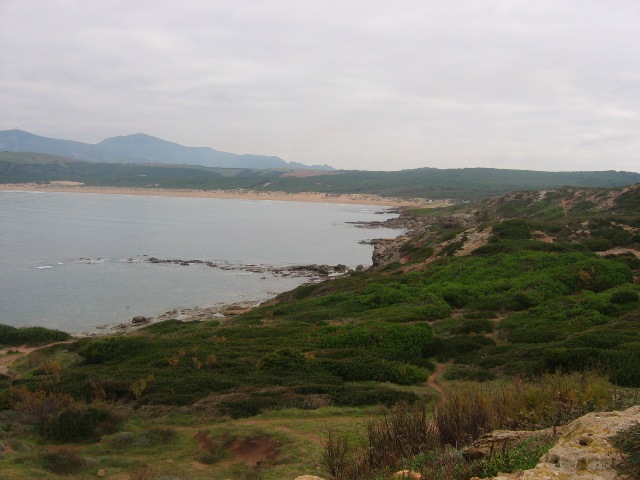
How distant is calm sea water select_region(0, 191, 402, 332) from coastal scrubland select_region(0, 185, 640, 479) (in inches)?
406

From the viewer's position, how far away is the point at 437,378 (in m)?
15.4

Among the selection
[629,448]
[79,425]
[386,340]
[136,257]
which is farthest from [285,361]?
[136,257]

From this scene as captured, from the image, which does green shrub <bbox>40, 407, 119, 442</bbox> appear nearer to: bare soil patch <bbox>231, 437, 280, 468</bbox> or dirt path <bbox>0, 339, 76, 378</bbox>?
bare soil patch <bbox>231, 437, 280, 468</bbox>

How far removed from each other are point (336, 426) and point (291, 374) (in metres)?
4.49

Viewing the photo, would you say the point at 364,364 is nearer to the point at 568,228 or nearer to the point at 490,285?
Answer: the point at 490,285

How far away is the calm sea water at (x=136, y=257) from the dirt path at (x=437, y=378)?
2596cm

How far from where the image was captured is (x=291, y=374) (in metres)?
15.7

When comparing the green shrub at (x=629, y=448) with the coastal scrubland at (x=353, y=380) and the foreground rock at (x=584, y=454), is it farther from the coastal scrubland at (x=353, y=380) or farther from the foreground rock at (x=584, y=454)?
the coastal scrubland at (x=353, y=380)

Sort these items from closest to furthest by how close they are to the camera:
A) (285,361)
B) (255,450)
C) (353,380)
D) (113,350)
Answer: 1. (255,450)
2. (353,380)
3. (285,361)
4. (113,350)

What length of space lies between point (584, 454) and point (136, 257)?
195 ft

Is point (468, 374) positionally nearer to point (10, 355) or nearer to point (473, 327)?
point (473, 327)

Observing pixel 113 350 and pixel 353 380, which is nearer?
pixel 353 380

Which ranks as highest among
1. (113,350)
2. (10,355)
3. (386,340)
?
(386,340)

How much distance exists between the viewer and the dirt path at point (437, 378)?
13668 mm
